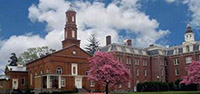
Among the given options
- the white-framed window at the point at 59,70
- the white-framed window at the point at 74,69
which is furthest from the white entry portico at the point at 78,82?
the white-framed window at the point at 59,70

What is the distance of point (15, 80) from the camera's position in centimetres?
5841

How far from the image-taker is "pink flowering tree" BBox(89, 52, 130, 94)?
35.1m

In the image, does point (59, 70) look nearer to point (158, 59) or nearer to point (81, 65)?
point (81, 65)

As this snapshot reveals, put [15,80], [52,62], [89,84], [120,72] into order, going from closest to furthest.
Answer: [120,72], [52,62], [89,84], [15,80]

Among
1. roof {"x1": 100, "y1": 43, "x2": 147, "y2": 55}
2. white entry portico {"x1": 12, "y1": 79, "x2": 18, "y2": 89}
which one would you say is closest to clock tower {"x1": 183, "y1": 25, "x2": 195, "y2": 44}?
roof {"x1": 100, "y1": 43, "x2": 147, "y2": 55}

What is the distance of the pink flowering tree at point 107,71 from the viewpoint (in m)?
35.1

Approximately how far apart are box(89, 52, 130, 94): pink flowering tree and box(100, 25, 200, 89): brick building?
25.4m

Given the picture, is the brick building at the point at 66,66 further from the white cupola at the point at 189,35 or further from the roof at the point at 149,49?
the white cupola at the point at 189,35

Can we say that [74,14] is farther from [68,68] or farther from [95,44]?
[95,44]

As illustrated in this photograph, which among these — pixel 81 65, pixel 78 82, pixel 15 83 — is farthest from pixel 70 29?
pixel 15 83

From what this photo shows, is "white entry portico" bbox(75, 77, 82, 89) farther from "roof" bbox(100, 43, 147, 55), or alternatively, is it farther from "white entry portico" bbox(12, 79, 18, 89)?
"white entry portico" bbox(12, 79, 18, 89)

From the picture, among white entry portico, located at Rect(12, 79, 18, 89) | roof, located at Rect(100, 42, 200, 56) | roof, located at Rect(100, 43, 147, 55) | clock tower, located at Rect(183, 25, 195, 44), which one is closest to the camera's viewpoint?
white entry portico, located at Rect(12, 79, 18, 89)

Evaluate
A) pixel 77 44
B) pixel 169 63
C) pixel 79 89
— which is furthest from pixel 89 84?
pixel 169 63

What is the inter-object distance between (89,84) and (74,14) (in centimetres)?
1429
